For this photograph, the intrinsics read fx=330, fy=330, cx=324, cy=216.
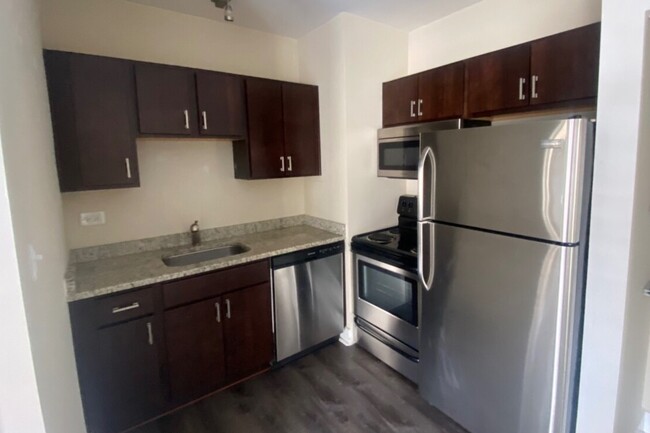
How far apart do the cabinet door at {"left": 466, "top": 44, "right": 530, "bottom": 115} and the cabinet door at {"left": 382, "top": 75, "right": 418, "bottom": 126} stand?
1.51 ft

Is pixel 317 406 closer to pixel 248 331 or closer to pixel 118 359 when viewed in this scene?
pixel 248 331

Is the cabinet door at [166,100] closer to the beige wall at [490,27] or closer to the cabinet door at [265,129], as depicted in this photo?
the cabinet door at [265,129]

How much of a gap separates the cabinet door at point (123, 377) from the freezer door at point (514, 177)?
1.88m

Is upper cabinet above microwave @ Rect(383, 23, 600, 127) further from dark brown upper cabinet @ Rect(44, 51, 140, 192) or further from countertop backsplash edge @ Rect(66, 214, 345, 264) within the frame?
dark brown upper cabinet @ Rect(44, 51, 140, 192)

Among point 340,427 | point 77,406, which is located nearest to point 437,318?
point 340,427

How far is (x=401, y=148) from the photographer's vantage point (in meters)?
2.64

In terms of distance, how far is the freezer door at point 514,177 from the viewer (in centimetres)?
137

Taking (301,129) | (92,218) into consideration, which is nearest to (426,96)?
(301,129)

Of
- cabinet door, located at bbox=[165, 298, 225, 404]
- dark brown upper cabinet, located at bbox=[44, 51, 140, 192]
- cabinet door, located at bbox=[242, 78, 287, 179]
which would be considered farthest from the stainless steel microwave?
dark brown upper cabinet, located at bbox=[44, 51, 140, 192]

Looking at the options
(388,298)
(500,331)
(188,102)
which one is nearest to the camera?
(500,331)

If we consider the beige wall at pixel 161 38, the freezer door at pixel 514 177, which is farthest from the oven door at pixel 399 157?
the beige wall at pixel 161 38

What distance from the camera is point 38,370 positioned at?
0.94 metres

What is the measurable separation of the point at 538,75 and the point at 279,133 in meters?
1.79

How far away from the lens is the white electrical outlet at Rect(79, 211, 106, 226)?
223cm
